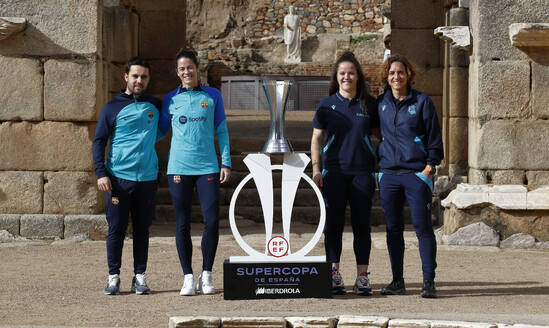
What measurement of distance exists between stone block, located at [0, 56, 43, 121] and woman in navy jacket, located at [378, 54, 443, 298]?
4.31 metres

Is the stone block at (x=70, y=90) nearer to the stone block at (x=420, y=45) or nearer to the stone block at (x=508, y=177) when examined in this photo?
the stone block at (x=508, y=177)

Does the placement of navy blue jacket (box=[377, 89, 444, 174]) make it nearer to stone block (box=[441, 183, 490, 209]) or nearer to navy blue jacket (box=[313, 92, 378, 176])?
navy blue jacket (box=[313, 92, 378, 176])

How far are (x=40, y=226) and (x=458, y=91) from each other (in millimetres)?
5702

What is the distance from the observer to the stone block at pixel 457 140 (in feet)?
35.8

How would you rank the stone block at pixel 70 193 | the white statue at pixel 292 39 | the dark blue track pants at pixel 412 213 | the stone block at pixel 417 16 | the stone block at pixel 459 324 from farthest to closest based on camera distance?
the white statue at pixel 292 39
the stone block at pixel 417 16
the stone block at pixel 70 193
the dark blue track pants at pixel 412 213
the stone block at pixel 459 324

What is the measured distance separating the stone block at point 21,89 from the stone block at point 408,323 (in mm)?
5357

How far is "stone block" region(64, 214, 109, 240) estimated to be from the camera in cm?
850

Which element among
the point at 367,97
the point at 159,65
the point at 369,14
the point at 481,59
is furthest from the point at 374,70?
→ the point at 367,97

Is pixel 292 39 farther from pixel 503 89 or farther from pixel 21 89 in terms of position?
pixel 503 89

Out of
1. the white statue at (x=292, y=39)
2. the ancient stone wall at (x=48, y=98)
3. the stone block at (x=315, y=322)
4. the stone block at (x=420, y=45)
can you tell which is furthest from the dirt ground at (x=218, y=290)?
the white statue at (x=292, y=39)

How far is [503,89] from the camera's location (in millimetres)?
8133

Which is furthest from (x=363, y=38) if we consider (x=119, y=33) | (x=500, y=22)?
(x=500, y=22)

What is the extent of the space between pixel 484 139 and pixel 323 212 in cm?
334

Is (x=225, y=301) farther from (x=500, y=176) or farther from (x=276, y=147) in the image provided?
(x=500, y=176)
